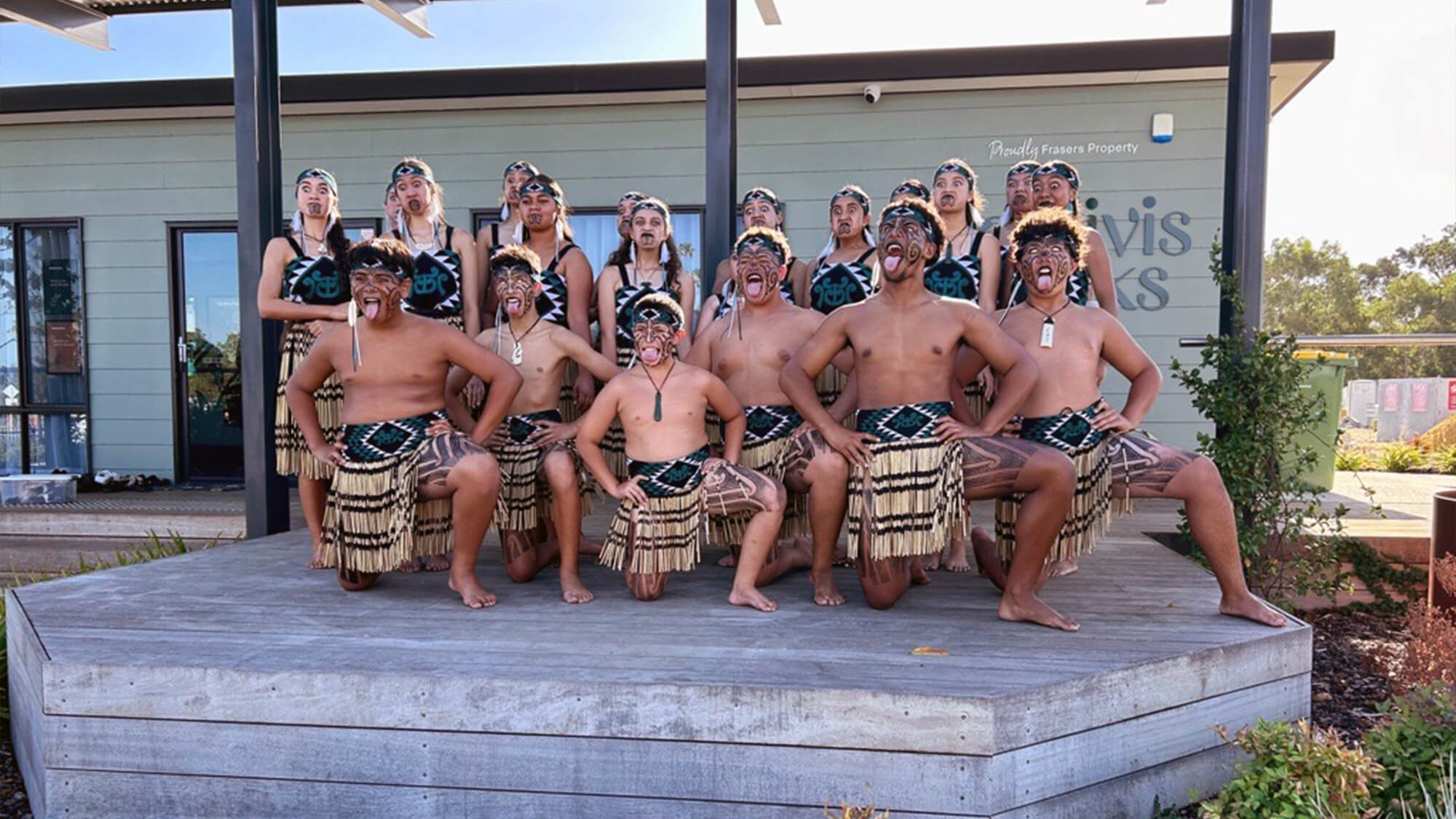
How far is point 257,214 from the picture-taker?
4.77 metres

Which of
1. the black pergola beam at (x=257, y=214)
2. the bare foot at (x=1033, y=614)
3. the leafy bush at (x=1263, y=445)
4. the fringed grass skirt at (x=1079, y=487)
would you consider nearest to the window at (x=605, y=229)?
the black pergola beam at (x=257, y=214)

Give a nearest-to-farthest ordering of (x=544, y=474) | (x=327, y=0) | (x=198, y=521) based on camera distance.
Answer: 1. (x=544, y=474)
2. (x=198, y=521)
3. (x=327, y=0)

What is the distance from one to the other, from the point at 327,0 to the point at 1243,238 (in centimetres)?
626

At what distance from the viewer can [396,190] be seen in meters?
3.97

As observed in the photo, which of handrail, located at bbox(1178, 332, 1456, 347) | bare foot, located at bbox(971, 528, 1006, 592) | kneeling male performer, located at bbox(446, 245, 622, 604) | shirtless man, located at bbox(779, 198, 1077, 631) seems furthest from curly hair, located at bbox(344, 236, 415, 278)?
handrail, located at bbox(1178, 332, 1456, 347)

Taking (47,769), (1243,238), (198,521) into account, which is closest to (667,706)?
(47,769)

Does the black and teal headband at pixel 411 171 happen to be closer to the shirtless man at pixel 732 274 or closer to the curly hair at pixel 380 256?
the curly hair at pixel 380 256

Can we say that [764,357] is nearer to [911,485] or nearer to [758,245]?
[758,245]

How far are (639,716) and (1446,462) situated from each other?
10.9m

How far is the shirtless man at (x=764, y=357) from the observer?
11.8 ft

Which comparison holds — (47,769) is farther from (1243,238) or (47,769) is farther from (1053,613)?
(1243,238)

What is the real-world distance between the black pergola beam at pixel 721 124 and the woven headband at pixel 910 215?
1410 mm

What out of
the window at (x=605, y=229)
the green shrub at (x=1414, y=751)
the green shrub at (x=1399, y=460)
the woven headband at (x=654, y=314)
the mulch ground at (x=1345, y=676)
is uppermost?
the window at (x=605, y=229)

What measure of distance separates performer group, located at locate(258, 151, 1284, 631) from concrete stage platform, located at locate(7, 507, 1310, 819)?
39 centimetres
